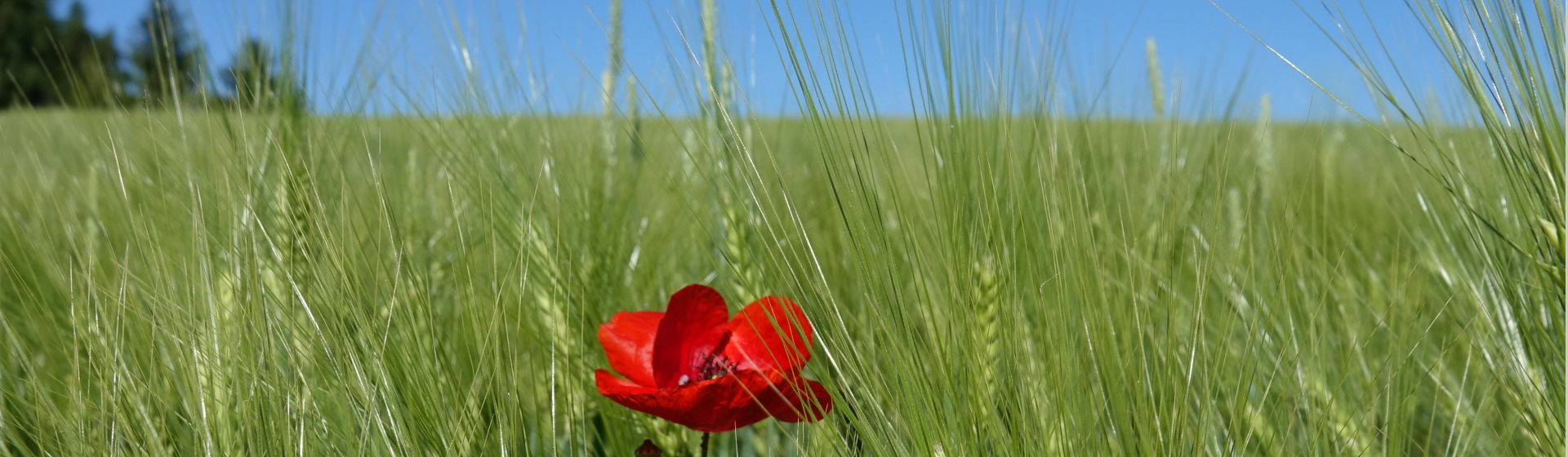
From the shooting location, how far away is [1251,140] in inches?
59.4

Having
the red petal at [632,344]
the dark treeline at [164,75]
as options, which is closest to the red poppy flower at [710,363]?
the red petal at [632,344]

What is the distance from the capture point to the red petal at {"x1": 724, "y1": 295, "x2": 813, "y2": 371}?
373 mm

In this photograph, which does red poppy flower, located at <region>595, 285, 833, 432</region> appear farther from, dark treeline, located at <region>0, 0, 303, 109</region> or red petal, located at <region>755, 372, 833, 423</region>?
dark treeline, located at <region>0, 0, 303, 109</region>

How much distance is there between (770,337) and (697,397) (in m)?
0.09

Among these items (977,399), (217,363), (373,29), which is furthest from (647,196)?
(977,399)

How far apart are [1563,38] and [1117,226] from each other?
0.44 metres

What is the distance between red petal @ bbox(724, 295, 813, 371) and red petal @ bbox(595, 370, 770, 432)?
13 mm

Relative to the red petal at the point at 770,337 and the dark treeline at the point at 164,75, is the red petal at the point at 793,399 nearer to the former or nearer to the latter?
the red petal at the point at 770,337

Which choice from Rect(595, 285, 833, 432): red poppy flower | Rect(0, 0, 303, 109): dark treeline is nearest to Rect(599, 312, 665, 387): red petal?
Rect(595, 285, 833, 432): red poppy flower

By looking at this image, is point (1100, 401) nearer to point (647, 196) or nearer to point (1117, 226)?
point (1117, 226)

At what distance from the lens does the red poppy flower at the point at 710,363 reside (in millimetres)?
372

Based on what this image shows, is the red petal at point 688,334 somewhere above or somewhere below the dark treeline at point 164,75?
below

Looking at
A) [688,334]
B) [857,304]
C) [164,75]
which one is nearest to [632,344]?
[688,334]

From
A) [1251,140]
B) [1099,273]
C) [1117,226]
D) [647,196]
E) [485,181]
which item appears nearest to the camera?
[1099,273]
